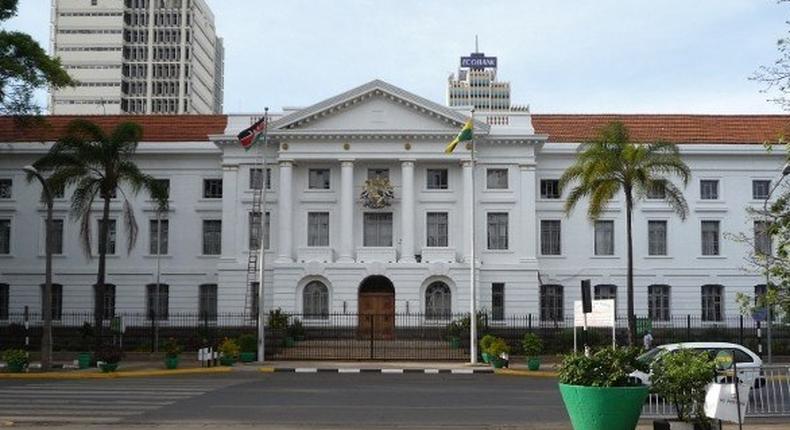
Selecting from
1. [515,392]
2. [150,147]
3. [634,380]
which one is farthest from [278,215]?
[634,380]

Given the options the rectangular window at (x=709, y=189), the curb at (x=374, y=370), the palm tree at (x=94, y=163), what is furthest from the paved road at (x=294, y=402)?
the rectangular window at (x=709, y=189)

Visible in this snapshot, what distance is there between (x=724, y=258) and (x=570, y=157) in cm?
1023

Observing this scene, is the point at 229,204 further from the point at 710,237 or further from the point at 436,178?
the point at 710,237

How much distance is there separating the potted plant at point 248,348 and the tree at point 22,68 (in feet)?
43.4

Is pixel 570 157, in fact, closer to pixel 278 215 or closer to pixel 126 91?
pixel 278 215

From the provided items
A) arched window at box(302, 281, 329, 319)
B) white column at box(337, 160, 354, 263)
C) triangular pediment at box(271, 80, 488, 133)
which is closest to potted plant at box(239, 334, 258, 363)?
arched window at box(302, 281, 329, 319)

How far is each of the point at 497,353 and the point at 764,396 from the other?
1736 cm

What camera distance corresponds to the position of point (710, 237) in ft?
166

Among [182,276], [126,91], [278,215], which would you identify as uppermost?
[126,91]

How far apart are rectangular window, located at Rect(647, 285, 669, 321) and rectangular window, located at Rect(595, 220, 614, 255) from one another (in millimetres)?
3090

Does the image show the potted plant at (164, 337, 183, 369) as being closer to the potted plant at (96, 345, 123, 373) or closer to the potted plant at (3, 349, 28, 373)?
the potted plant at (96, 345, 123, 373)

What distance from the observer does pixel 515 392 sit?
939 inches

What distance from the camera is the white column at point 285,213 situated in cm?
4819

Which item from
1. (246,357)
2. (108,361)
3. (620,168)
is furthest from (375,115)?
(108,361)
